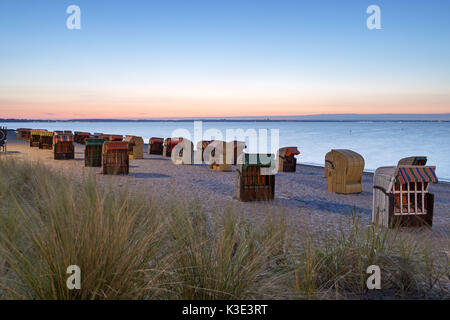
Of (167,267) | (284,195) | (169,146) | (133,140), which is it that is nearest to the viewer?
(167,267)

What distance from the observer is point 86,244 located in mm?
2719

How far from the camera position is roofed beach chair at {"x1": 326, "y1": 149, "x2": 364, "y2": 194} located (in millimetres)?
10625

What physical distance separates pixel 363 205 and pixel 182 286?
24.3ft

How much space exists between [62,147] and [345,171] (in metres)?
13.6

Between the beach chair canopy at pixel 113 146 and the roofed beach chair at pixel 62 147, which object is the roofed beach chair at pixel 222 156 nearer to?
the beach chair canopy at pixel 113 146

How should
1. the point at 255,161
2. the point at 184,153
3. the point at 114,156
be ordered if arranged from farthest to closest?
the point at 184,153 → the point at 114,156 → the point at 255,161

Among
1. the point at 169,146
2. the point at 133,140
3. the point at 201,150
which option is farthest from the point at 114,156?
the point at 169,146

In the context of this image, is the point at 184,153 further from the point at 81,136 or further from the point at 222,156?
the point at 81,136

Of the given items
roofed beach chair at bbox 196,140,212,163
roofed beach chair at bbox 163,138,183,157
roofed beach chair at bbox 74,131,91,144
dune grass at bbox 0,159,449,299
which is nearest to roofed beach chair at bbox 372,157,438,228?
dune grass at bbox 0,159,449,299

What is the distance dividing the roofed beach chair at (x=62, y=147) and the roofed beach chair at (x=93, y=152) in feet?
10.6

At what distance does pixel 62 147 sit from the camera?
17766mm

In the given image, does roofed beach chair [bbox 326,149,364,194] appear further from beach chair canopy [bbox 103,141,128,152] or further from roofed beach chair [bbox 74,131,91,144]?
roofed beach chair [bbox 74,131,91,144]
